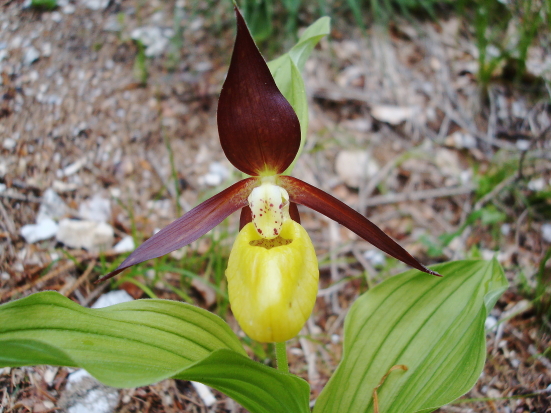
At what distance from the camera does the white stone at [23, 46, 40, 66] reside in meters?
2.70

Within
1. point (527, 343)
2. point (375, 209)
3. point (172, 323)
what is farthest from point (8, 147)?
point (527, 343)

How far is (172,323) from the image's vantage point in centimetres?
134

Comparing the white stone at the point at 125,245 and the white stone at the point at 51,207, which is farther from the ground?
the white stone at the point at 51,207

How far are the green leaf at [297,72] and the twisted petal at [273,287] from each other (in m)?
0.38

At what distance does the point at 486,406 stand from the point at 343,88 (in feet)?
7.55

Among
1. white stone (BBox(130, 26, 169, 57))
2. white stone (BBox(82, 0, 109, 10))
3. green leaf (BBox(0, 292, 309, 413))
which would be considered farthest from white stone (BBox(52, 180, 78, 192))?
white stone (BBox(82, 0, 109, 10))

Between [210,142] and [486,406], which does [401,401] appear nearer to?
[486,406]

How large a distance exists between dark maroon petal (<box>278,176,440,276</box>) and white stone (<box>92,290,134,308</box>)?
3.18ft

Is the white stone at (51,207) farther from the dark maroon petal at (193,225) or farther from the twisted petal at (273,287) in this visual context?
the twisted petal at (273,287)

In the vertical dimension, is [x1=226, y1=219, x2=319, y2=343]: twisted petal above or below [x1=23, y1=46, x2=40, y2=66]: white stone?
below

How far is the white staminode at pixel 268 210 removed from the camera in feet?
4.65

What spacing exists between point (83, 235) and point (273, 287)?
134 cm

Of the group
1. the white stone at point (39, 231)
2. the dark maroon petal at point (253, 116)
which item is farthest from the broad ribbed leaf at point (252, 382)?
the white stone at point (39, 231)

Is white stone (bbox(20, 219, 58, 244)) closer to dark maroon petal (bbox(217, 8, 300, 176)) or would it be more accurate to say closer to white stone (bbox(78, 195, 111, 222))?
white stone (bbox(78, 195, 111, 222))
